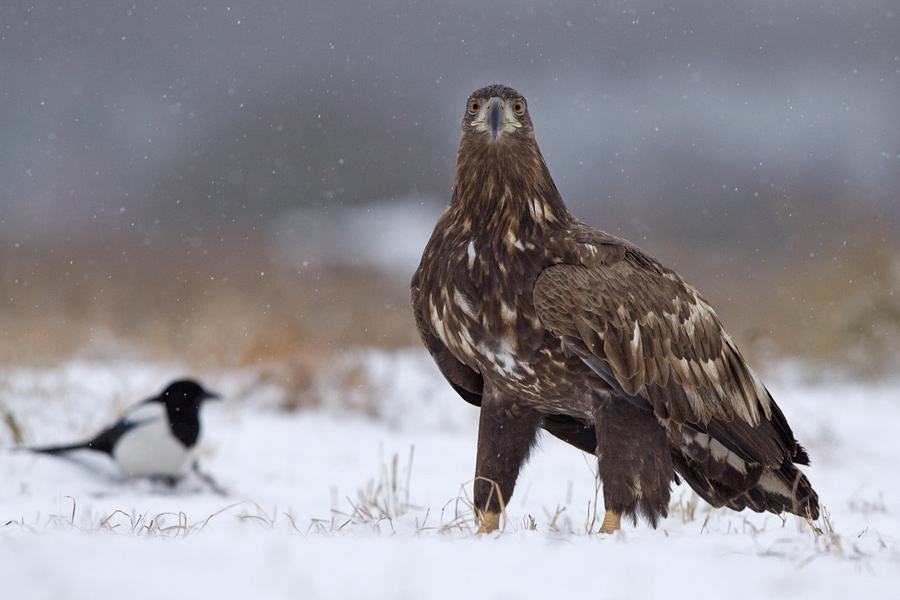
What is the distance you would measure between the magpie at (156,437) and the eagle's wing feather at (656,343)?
3394 mm

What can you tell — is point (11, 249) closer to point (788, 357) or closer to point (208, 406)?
point (208, 406)

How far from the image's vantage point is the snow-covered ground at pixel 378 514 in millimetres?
1926

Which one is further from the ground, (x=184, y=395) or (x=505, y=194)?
(x=505, y=194)

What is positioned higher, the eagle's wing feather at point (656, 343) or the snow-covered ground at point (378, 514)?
the eagle's wing feather at point (656, 343)

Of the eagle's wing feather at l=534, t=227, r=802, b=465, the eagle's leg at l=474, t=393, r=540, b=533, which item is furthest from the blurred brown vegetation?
the eagle's wing feather at l=534, t=227, r=802, b=465

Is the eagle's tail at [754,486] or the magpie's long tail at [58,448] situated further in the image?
the magpie's long tail at [58,448]

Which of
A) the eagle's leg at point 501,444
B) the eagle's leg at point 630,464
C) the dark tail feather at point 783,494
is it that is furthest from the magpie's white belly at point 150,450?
the dark tail feather at point 783,494

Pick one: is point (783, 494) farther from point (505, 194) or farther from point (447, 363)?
point (505, 194)

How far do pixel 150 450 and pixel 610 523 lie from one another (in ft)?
11.2

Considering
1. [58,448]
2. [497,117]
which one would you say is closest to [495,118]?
[497,117]

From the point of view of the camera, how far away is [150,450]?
5.31 m

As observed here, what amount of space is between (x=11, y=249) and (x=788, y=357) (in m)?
17.4

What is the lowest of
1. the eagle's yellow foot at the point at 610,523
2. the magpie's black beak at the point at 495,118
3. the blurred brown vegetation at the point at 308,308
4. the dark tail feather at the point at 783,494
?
the eagle's yellow foot at the point at 610,523

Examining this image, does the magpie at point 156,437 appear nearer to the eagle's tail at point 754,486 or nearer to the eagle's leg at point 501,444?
the eagle's leg at point 501,444
